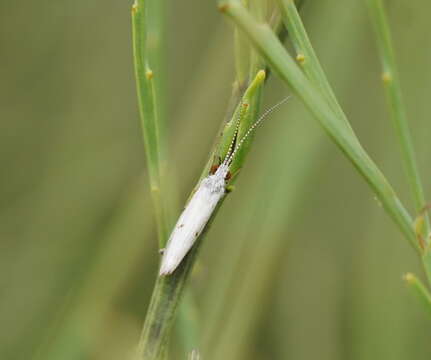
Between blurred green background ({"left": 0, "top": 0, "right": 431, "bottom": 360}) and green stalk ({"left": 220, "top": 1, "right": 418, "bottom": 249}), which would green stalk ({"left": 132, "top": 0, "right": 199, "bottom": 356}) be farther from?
blurred green background ({"left": 0, "top": 0, "right": 431, "bottom": 360})

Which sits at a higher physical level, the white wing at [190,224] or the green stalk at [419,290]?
the white wing at [190,224]

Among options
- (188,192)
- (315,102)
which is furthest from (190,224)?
(188,192)

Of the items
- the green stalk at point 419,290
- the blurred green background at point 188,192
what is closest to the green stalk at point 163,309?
the green stalk at point 419,290

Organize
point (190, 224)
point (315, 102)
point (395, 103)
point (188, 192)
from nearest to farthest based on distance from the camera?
point (315, 102)
point (395, 103)
point (190, 224)
point (188, 192)

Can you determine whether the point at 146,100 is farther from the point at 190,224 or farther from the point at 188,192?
the point at 188,192

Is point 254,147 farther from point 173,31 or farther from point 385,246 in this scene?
point 173,31

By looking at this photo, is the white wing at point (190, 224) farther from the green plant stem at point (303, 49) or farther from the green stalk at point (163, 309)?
the green plant stem at point (303, 49)

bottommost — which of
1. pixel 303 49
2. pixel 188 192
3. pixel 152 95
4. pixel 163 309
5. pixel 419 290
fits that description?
pixel 419 290

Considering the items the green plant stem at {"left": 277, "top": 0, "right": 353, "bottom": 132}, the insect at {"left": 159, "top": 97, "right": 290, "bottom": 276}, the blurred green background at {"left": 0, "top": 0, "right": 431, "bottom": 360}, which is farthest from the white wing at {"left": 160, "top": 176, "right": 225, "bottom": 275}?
the blurred green background at {"left": 0, "top": 0, "right": 431, "bottom": 360}
